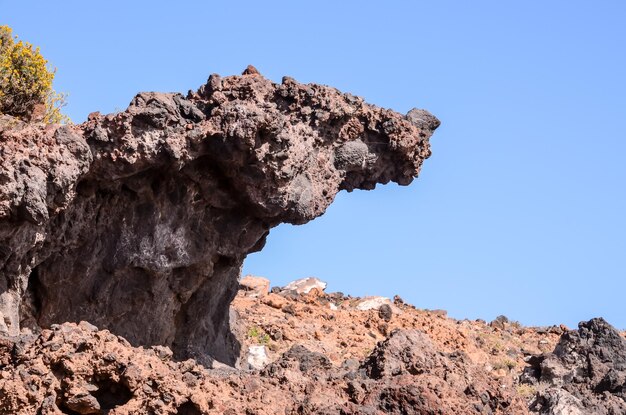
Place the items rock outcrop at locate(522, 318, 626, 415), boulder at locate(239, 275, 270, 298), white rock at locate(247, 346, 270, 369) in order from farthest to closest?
1. boulder at locate(239, 275, 270, 298)
2. white rock at locate(247, 346, 270, 369)
3. rock outcrop at locate(522, 318, 626, 415)

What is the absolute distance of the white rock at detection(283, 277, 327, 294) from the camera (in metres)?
33.9

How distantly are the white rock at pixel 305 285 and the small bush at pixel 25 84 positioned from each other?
1325 cm

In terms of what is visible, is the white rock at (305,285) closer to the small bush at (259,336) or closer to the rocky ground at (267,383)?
the small bush at (259,336)

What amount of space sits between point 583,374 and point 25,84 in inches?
433

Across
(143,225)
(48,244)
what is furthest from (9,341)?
(143,225)

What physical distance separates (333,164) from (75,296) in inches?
188

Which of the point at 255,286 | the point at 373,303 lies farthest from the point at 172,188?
the point at 373,303

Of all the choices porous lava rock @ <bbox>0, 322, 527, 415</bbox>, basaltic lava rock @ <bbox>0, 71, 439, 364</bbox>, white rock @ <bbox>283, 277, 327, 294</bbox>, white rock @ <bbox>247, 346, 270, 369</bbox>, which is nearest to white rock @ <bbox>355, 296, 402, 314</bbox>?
white rock @ <bbox>283, 277, 327, 294</bbox>

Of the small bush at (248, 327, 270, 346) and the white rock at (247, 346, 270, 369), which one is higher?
→ the small bush at (248, 327, 270, 346)

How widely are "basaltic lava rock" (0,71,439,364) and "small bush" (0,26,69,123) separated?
2.79 m

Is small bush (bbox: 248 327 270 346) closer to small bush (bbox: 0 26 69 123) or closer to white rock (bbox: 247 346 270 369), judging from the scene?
white rock (bbox: 247 346 270 369)

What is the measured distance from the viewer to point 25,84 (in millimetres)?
21562

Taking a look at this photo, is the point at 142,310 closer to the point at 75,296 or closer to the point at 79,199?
the point at 75,296

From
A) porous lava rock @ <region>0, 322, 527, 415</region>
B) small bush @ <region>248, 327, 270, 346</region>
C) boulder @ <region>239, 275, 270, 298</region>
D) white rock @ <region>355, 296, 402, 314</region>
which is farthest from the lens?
white rock @ <region>355, 296, 402, 314</region>
